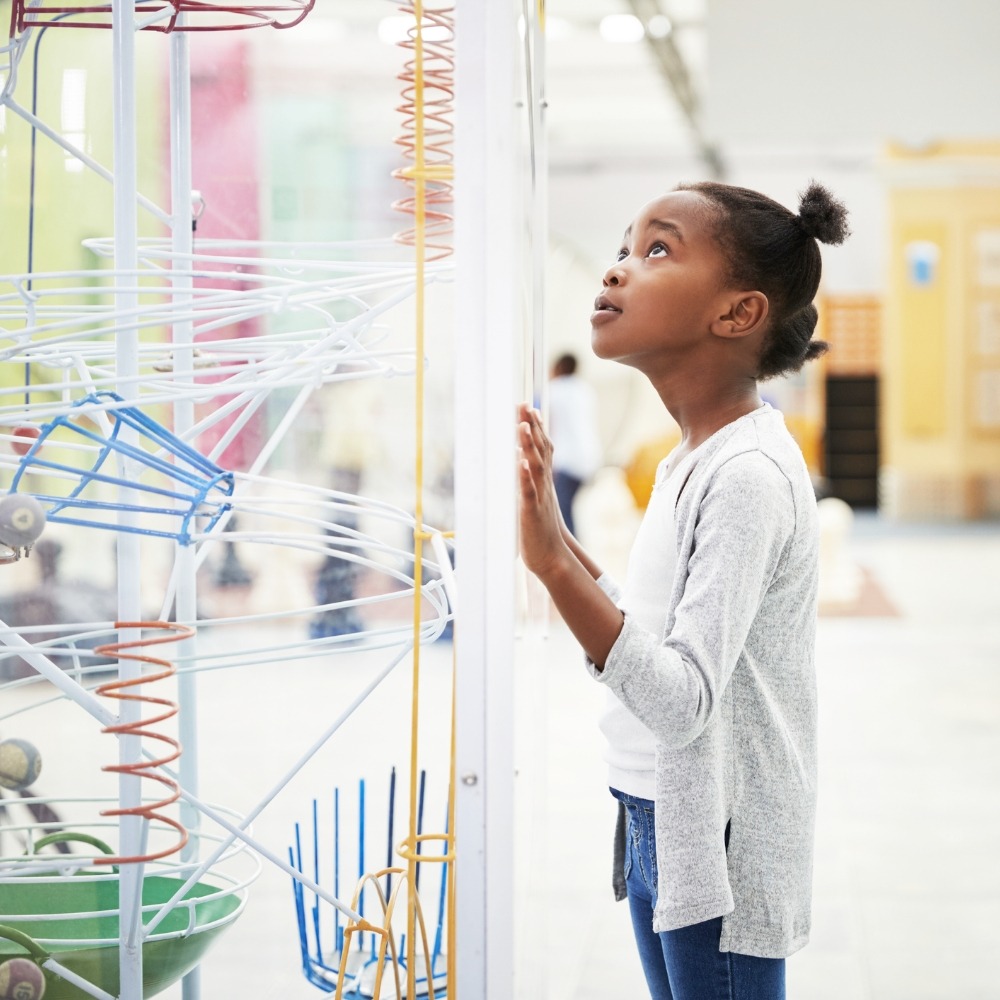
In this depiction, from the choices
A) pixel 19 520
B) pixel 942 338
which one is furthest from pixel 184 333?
pixel 942 338

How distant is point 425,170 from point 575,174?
39.6ft

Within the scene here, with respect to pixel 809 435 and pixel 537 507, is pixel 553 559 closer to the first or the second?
pixel 537 507

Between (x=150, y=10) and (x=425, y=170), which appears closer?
(x=425, y=170)

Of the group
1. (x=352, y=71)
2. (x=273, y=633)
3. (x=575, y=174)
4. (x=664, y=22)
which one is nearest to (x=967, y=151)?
(x=575, y=174)

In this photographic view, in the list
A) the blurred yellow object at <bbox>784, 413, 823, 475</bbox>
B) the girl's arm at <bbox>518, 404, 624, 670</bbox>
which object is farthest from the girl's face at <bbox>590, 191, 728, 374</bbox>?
the blurred yellow object at <bbox>784, 413, 823, 475</bbox>

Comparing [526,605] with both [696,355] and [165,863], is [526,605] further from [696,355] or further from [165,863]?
[165,863]

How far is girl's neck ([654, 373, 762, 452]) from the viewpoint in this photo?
1.03m

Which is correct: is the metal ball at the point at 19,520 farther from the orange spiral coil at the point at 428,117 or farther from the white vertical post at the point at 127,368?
the orange spiral coil at the point at 428,117

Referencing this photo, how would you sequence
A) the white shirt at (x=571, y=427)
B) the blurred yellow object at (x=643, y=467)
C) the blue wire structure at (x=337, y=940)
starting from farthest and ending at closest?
1. the blurred yellow object at (x=643, y=467)
2. the white shirt at (x=571, y=427)
3. the blue wire structure at (x=337, y=940)

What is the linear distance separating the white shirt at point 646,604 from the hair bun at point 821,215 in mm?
203

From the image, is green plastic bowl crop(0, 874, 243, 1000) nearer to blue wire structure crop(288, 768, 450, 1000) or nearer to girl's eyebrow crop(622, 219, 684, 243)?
blue wire structure crop(288, 768, 450, 1000)

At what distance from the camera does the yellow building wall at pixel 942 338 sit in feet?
35.7

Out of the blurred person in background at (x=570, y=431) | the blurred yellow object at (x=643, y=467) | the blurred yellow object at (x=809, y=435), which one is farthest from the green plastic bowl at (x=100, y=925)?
the blurred yellow object at (x=809, y=435)

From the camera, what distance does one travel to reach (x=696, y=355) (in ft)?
3.32
